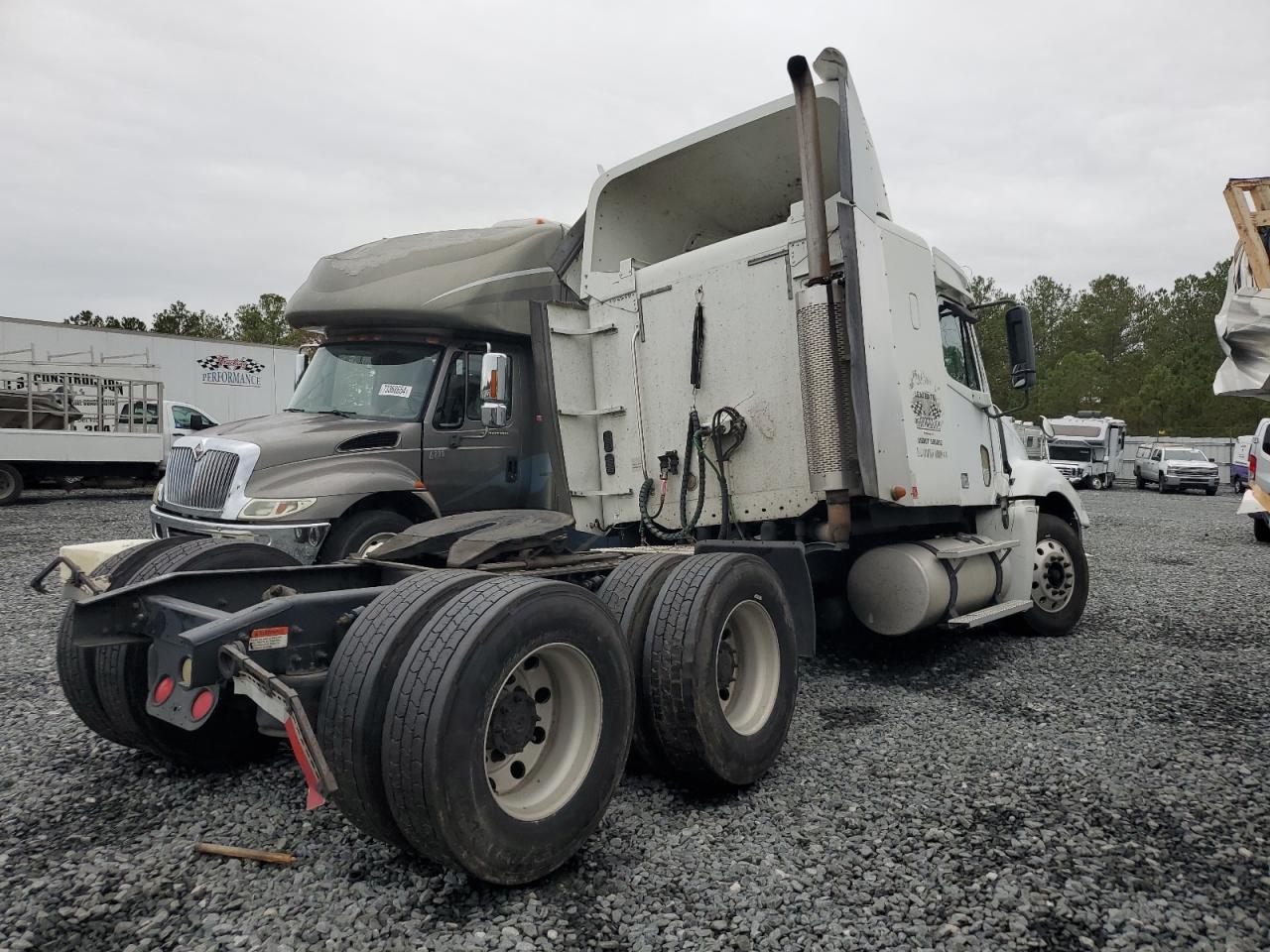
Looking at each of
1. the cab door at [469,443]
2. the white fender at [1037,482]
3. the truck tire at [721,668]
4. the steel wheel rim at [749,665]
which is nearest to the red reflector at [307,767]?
the truck tire at [721,668]

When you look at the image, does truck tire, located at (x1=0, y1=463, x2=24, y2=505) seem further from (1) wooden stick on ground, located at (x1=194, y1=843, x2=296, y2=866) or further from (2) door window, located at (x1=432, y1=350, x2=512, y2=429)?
(1) wooden stick on ground, located at (x1=194, y1=843, x2=296, y2=866)

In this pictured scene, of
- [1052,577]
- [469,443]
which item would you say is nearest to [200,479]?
[469,443]

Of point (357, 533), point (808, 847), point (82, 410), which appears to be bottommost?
point (808, 847)

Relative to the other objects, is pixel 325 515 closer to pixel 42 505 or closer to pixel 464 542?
pixel 464 542

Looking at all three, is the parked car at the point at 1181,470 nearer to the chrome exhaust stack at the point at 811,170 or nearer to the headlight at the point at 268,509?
the chrome exhaust stack at the point at 811,170

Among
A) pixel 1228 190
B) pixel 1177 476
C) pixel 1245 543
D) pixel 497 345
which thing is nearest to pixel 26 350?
pixel 497 345

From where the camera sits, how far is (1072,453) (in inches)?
1280

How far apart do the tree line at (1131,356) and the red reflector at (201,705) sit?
3738cm

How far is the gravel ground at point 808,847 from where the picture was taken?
99.1 inches

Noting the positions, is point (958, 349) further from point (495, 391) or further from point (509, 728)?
point (509, 728)

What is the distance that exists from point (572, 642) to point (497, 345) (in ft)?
14.2

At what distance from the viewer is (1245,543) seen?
13820mm

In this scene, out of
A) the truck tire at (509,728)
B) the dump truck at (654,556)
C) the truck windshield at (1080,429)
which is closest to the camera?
the truck tire at (509,728)

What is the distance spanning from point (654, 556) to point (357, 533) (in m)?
2.94
